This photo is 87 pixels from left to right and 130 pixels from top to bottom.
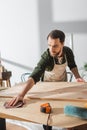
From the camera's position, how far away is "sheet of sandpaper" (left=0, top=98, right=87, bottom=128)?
128cm

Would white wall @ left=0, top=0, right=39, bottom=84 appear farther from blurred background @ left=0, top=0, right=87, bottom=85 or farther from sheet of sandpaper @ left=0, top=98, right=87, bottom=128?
sheet of sandpaper @ left=0, top=98, right=87, bottom=128

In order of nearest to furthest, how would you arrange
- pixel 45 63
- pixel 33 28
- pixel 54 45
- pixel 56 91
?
pixel 56 91 < pixel 54 45 < pixel 45 63 < pixel 33 28

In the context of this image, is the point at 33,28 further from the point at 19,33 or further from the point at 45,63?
the point at 45,63

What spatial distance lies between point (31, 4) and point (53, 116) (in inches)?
110

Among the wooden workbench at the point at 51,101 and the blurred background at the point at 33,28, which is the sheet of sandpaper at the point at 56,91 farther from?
the blurred background at the point at 33,28

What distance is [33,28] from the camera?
3.91 meters

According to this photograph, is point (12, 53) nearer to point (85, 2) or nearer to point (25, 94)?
→ point (85, 2)

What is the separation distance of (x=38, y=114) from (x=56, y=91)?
1.75 ft

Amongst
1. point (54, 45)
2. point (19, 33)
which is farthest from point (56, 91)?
point (19, 33)

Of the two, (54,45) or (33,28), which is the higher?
(33,28)

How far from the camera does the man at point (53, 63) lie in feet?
6.33

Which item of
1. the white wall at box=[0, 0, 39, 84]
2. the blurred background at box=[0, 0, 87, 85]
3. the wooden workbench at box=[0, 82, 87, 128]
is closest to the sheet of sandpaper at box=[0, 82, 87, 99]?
the wooden workbench at box=[0, 82, 87, 128]

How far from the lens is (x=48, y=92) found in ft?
6.30

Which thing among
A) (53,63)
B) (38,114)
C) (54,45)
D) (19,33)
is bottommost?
(38,114)
